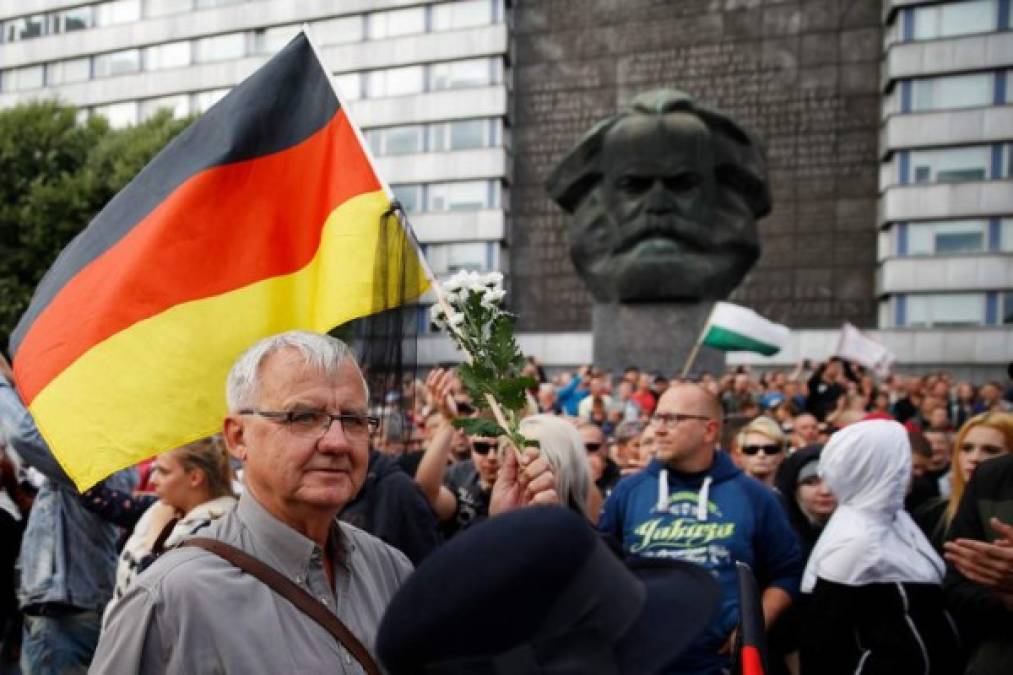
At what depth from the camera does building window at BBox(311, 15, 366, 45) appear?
1487 inches

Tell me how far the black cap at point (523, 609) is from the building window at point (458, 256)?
32.9 m

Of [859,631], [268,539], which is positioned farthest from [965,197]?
[268,539]

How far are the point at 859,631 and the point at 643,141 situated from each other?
12505mm

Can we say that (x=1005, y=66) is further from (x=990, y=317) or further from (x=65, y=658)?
(x=65, y=658)

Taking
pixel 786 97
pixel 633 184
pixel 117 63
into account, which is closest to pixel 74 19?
pixel 117 63

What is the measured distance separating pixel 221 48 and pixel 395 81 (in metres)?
8.03

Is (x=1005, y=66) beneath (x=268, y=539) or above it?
above

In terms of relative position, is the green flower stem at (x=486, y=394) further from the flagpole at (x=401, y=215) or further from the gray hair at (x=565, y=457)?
the gray hair at (x=565, y=457)

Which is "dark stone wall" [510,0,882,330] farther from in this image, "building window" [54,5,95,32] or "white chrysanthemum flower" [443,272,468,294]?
"white chrysanthemum flower" [443,272,468,294]

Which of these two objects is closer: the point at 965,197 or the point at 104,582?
the point at 104,582

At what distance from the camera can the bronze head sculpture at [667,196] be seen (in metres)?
15.4

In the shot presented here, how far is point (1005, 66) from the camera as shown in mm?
30359

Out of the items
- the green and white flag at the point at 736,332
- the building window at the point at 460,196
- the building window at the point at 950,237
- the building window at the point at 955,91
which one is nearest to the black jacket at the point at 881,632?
the green and white flag at the point at 736,332

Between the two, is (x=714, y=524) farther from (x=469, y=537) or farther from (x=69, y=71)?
(x=69, y=71)
